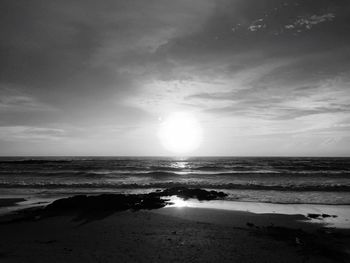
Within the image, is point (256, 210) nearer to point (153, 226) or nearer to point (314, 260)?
point (153, 226)

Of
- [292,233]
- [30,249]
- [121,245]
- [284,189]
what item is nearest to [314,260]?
[292,233]

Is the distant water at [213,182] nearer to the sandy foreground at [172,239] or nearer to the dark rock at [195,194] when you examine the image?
the dark rock at [195,194]

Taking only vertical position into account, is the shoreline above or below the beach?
below

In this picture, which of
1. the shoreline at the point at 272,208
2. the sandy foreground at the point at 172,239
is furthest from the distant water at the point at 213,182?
the sandy foreground at the point at 172,239

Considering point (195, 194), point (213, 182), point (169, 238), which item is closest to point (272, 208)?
point (195, 194)

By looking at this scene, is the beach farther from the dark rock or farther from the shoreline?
the dark rock

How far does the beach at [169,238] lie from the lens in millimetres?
6930

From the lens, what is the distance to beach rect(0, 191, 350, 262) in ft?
22.7

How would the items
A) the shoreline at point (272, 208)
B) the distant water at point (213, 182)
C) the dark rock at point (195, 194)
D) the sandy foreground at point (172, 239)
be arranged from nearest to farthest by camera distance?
the sandy foreground at point (172, 239) → the shoreline at point (272, 208) → the dark rock at point (195, 194) → the distant water at point (213, 182)

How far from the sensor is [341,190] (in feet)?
68.3

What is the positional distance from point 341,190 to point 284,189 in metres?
3.88

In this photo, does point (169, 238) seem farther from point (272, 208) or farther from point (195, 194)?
point (195, 194)

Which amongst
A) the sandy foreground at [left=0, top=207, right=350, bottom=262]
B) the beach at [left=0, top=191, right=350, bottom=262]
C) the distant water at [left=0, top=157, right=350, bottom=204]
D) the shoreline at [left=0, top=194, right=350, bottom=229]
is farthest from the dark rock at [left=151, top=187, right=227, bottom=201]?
the sandy foreground at [left=0, top=207, right=350, bottom=262]

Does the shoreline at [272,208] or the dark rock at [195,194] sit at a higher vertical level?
the dark rock at [195,194]
